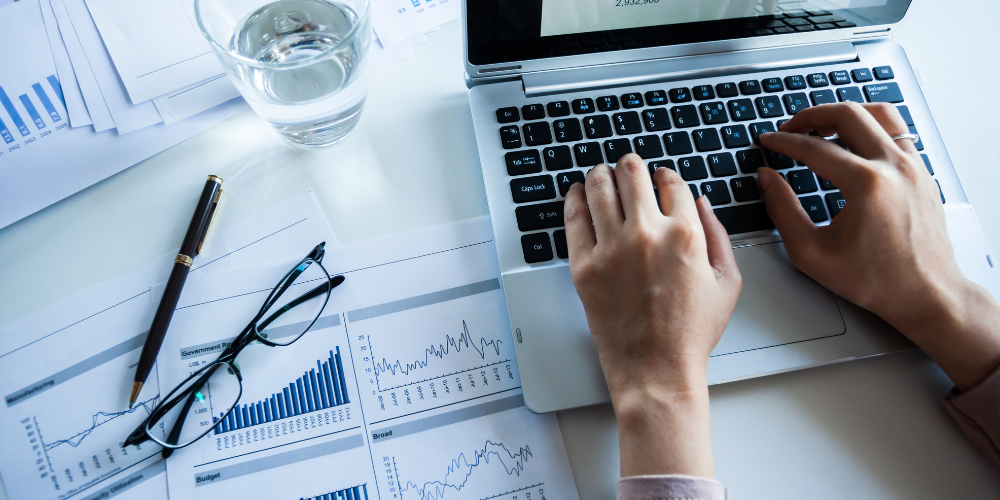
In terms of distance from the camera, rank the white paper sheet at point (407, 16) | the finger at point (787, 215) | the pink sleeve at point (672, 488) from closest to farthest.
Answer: the pink sleeve at point (672, 488) < the finger at point (787, 215) < the white paper sheet at point (407, 16)

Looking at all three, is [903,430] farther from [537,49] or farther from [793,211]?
[537,49]

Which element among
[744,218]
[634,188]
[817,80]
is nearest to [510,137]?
[634,188]

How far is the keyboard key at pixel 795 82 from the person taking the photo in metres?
0.54

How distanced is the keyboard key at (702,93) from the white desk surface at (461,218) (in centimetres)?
23

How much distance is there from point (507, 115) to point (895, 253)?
0.35 m

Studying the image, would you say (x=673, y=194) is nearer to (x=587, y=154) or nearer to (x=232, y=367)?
(x=587, y=154)

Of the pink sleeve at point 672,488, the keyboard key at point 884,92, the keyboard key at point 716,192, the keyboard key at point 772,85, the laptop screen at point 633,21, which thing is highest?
the laptop screen at point 633,21

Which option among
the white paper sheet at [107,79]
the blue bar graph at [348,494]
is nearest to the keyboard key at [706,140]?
the blue bar graph at [348,494]

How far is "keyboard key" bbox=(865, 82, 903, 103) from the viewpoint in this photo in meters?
0.55

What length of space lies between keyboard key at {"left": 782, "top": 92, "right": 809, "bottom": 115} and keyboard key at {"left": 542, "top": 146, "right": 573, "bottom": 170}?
0.24 m

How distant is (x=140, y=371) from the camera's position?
1.44 feet

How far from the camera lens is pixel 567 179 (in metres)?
0.49

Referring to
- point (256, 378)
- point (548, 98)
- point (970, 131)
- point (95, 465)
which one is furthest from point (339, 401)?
point (970, 131)

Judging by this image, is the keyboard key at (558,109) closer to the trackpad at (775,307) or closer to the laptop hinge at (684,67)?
the laptop hinge at (684,67)
